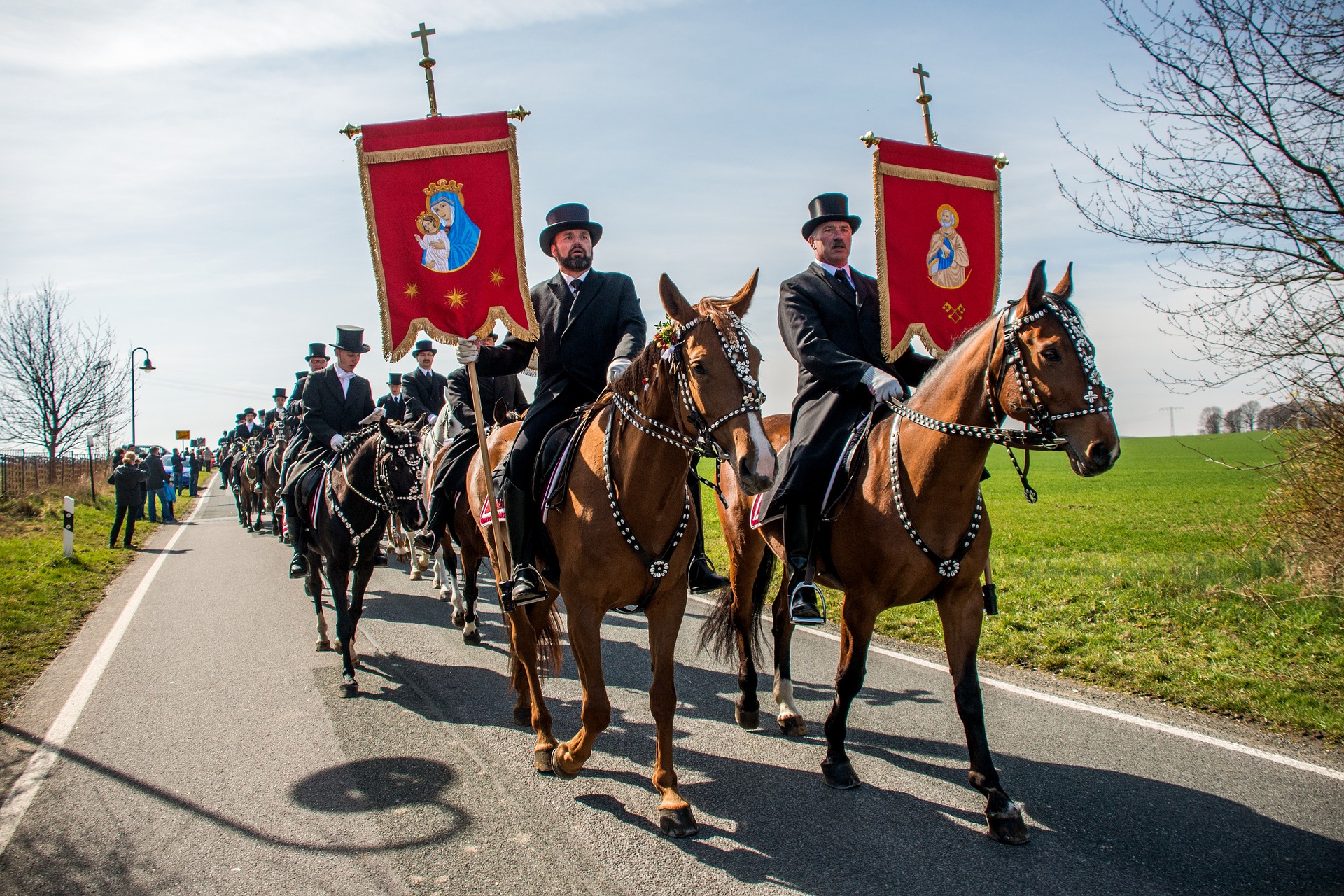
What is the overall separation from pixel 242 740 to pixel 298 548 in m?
3.32

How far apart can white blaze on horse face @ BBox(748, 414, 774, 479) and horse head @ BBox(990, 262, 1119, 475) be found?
1.29 metres

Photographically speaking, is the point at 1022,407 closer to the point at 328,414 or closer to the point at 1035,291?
the point at 1035,291

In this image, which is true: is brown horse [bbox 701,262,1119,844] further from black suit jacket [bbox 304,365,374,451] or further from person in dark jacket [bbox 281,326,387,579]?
black suit jacket [bbox 304,365,374,451]

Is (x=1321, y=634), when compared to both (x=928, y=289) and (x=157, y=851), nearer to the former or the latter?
(x=928, y=289)

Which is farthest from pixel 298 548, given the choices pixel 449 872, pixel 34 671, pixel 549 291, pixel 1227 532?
pixel 1227 532

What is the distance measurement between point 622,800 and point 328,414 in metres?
5.73

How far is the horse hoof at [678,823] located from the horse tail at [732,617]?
5.90 ft

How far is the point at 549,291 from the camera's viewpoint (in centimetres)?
Result: 543

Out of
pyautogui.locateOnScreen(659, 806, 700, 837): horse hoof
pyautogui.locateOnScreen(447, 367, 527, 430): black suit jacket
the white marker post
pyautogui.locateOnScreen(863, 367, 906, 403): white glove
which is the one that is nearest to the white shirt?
pyautogui.locateOnScreen(447, 367, 527, 430): black suit jacket

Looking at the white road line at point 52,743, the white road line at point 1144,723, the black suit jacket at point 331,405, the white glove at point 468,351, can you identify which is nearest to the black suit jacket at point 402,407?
the black suit jacket at point 331,405

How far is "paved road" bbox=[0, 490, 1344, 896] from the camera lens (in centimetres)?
358

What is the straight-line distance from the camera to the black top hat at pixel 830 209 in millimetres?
5488

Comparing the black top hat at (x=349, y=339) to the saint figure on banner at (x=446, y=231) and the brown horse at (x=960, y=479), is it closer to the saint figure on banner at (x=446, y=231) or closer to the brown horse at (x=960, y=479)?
the saint figure on banner at (x=446, y=231)

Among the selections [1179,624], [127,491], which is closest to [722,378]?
[1179,624]
